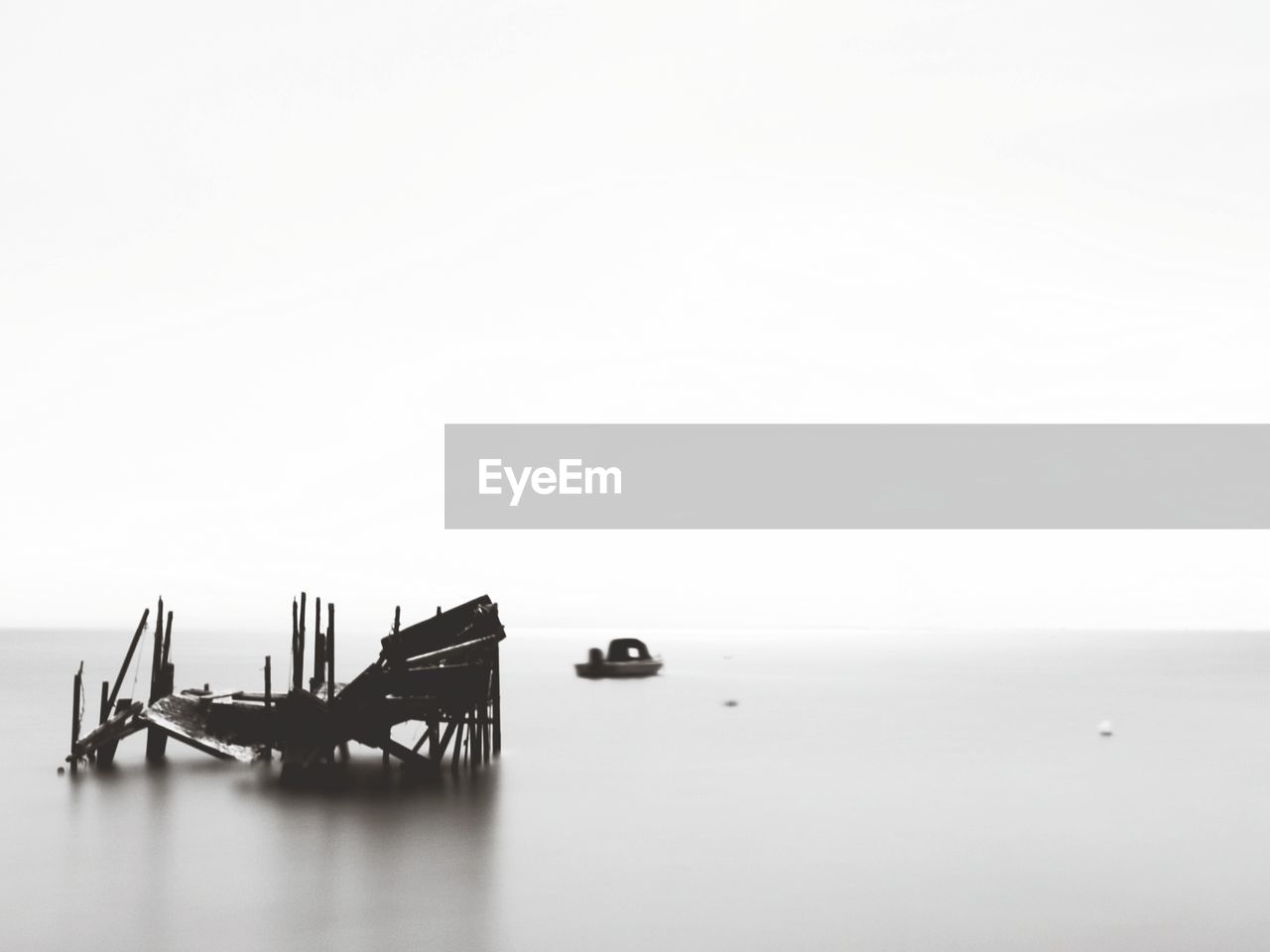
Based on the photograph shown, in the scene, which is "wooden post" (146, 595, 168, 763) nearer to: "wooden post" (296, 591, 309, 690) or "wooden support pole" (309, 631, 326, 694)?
"wooden post" (296, 591, 309, 690)

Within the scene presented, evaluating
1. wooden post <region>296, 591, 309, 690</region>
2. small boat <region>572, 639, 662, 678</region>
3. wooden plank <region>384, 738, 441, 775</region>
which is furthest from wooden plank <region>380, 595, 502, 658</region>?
small boat <region>572, 639, 662, 678</region>

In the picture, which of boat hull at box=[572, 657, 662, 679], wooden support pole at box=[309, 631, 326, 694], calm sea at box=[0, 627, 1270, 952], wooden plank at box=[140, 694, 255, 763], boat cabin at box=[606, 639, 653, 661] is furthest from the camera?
boat cabin at box=[606, 639, 653, 661]

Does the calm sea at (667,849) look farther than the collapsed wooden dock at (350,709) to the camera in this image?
No

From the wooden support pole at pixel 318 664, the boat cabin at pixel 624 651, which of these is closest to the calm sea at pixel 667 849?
the wooden support pole at pixel 318 664

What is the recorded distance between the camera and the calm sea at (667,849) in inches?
675

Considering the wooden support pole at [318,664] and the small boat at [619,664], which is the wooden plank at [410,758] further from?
the small boat at [619,664]

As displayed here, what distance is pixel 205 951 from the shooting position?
1555 cm

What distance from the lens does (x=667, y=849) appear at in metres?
23.5

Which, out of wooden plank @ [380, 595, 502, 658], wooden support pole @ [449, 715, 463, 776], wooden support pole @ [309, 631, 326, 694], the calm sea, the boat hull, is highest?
wooden plank @ [380, 595, 502, 658]

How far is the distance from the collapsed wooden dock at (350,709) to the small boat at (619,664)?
45.1 metres

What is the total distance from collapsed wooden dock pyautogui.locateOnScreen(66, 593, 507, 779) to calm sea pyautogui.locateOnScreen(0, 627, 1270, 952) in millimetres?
991

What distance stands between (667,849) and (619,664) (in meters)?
56.5

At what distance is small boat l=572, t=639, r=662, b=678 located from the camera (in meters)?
78.8

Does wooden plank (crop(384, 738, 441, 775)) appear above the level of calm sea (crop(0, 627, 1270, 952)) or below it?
above
